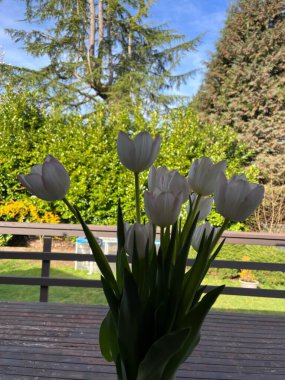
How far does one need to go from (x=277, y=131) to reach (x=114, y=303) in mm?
5782

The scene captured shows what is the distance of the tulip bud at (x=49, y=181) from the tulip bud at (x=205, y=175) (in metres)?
0.22

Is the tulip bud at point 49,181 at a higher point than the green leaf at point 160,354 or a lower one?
higher

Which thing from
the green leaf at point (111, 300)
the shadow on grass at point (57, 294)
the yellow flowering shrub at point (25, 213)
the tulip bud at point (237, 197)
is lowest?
the shadow on grass at point (57, 294)

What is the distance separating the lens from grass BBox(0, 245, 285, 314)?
338cm

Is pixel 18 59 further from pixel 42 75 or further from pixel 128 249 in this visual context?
pixel 128 249

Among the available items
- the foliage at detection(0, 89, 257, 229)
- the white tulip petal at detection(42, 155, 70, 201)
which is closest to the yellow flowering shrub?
the foliage at detection(0, 89, 257, 229)

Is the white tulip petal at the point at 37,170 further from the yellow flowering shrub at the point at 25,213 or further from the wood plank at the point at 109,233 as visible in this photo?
the yellow flowering shrub at the point at 25,213

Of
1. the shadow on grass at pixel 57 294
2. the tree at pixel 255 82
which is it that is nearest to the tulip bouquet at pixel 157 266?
the shadow on grass at pixel 57 294

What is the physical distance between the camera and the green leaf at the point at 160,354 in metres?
0.47

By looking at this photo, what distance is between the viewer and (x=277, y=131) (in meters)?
5.71

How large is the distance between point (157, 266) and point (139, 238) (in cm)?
5

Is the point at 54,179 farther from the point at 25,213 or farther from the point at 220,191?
the point at 25,213

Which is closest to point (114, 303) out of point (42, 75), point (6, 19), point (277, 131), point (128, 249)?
point (128, 249)

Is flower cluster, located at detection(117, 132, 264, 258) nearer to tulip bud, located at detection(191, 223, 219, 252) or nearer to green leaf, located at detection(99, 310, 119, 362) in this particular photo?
tulip bud, located at detection(191, 223, 219, 252)
